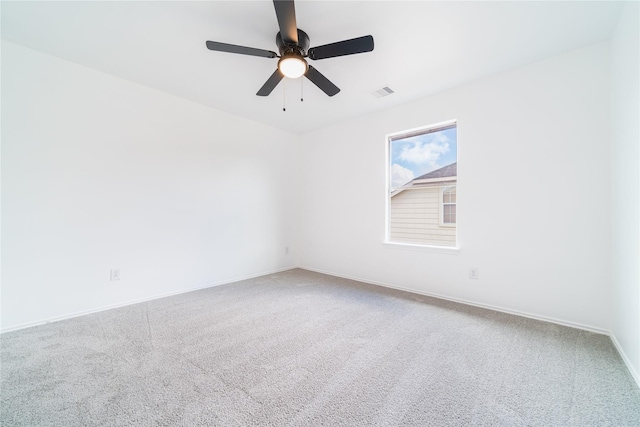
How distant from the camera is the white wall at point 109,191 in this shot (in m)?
2.29

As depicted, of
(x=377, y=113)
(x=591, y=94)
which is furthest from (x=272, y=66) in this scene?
(x=591, y=94)

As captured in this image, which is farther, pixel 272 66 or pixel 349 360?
pixel 272 66

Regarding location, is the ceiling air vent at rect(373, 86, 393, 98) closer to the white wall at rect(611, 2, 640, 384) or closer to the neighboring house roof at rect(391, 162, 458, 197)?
the neighboring house roof at rect(391, 162, 458, 197)

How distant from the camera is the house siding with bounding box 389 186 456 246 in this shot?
3306 millimetres

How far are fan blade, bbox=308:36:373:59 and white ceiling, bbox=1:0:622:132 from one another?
0.94 feet

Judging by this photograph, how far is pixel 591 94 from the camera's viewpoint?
2246 mm

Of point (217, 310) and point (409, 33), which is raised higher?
point (409, 33)

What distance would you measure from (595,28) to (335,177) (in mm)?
3110

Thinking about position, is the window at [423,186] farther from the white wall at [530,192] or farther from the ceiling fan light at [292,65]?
the ceiling fan light at [292,65]

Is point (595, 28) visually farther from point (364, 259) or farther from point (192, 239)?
point (192, 239)

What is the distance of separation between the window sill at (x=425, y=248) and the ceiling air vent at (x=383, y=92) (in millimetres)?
1985

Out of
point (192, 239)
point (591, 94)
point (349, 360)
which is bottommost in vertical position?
point (349, 360)

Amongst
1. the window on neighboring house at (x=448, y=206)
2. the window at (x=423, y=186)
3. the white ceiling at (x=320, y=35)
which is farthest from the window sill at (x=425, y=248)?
the white ceiling at (x=320, y=35)

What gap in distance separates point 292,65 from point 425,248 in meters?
2.59
